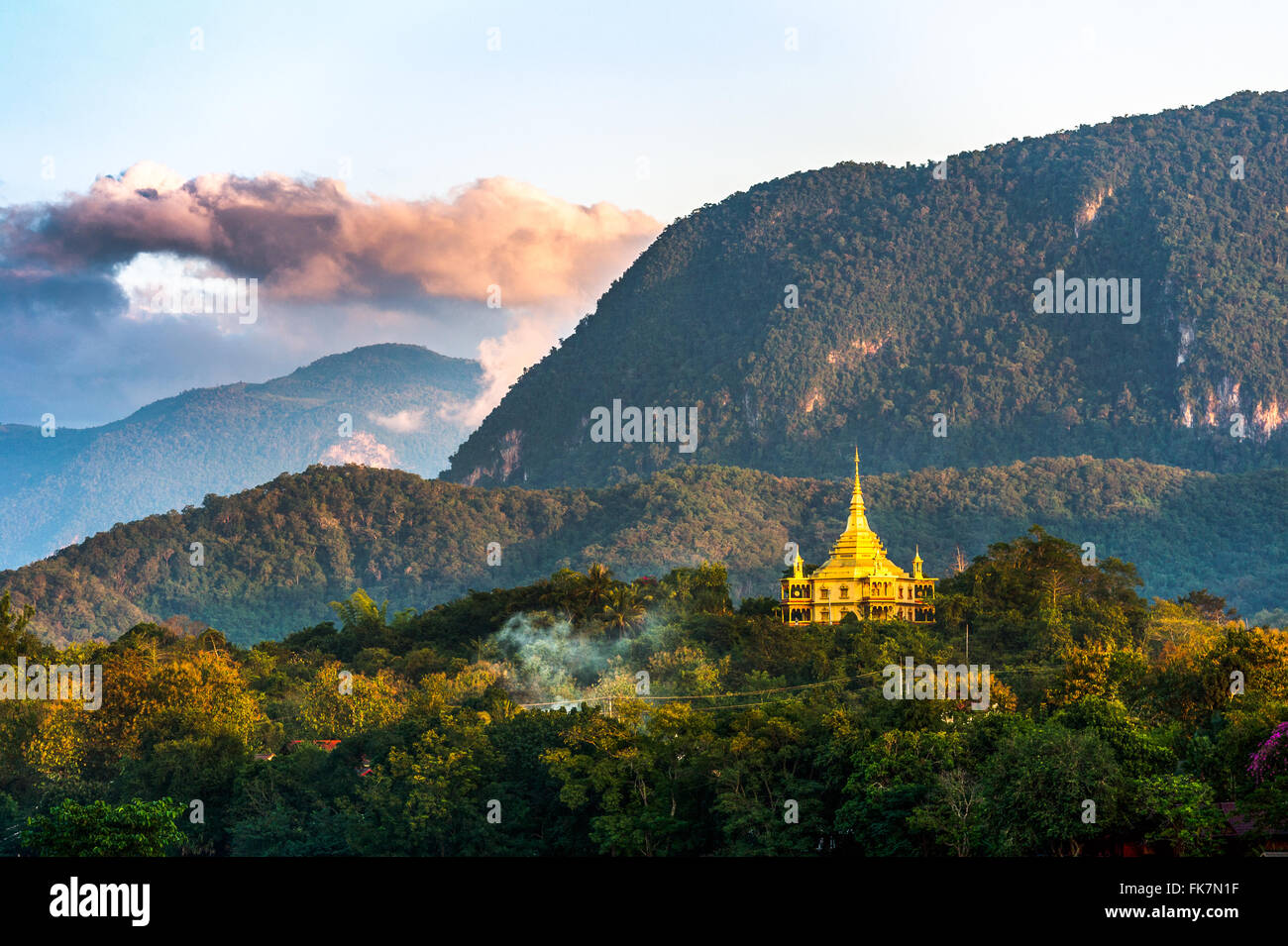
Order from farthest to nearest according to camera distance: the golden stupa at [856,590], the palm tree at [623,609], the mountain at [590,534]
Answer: the mountain at [590,534]
the palm tree at [623,609]
the golden stupa at [856,590]

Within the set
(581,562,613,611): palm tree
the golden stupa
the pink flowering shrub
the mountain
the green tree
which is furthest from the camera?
the mountain

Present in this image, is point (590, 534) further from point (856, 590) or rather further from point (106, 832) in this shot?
point (106, 832)

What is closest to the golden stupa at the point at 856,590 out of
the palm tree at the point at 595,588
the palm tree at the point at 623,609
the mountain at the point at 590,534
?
the palm tree at the point at 623,609

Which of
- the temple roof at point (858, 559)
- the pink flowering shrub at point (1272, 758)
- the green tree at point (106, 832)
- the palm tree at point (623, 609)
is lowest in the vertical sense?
the green tree at point (106, 832)

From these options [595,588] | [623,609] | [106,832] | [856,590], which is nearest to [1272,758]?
[106,832]

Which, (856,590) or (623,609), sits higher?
(856,590)

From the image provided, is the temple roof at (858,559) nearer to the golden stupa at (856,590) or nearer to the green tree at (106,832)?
the golden stupa at (856,590)

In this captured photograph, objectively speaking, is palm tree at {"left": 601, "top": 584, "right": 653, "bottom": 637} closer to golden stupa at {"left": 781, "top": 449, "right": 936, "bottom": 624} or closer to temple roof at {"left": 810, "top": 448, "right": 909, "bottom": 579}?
golden stupa at {"left": 781, "top": 449, "right": 936, "bottom": 624}

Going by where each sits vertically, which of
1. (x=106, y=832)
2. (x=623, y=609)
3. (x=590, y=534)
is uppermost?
(x=590, y=534)

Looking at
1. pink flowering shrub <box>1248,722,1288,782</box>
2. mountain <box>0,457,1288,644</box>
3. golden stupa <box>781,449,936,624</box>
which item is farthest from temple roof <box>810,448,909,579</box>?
mountain <box>0,457,1288,644</box>
